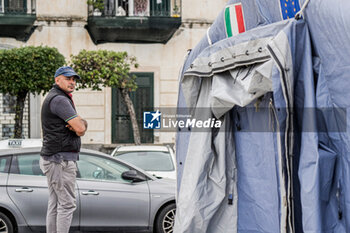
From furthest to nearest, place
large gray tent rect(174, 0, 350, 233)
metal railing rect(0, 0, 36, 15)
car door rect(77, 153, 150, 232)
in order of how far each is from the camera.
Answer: metal railing rect(0, 0, 36, 15) → car door rect(77, 153, 150, 232) → large gray tent rect(174, 0, 350, 233)

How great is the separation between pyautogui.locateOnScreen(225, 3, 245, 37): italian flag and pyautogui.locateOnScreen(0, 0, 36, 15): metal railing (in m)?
15.7

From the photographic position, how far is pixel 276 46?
3795 mm

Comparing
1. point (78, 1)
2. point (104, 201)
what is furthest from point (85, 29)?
point (104, 201)

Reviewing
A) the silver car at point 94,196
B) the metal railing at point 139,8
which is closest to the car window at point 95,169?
the silver car at point 94,196

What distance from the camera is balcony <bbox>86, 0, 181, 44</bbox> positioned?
63.2ft

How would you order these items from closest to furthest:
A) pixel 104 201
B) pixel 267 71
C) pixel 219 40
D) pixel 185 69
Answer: pixel 267 71 < pixel 219 40 < pixel 185 69 < pixel 104 201

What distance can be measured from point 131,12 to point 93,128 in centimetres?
416

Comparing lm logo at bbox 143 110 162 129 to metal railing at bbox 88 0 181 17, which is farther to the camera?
metal railing at bbox 88 0 181 17

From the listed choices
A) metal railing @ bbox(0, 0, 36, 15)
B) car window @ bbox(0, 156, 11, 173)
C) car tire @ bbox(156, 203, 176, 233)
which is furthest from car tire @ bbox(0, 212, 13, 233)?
metal railing @ bbox(0, 0, 36, 15)

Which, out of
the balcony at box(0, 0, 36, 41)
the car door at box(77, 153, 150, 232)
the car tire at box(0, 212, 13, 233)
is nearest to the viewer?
the car tire at box(0, 212, 13, 233)

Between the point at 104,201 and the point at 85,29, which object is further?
the point at 85,29

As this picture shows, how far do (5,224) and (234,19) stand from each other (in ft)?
15.5

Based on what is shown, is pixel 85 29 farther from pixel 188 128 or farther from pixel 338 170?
pixel 338 170

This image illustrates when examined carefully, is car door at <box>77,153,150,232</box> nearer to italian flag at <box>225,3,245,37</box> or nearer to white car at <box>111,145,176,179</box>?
white car at <box>111,145,176,179</box>
